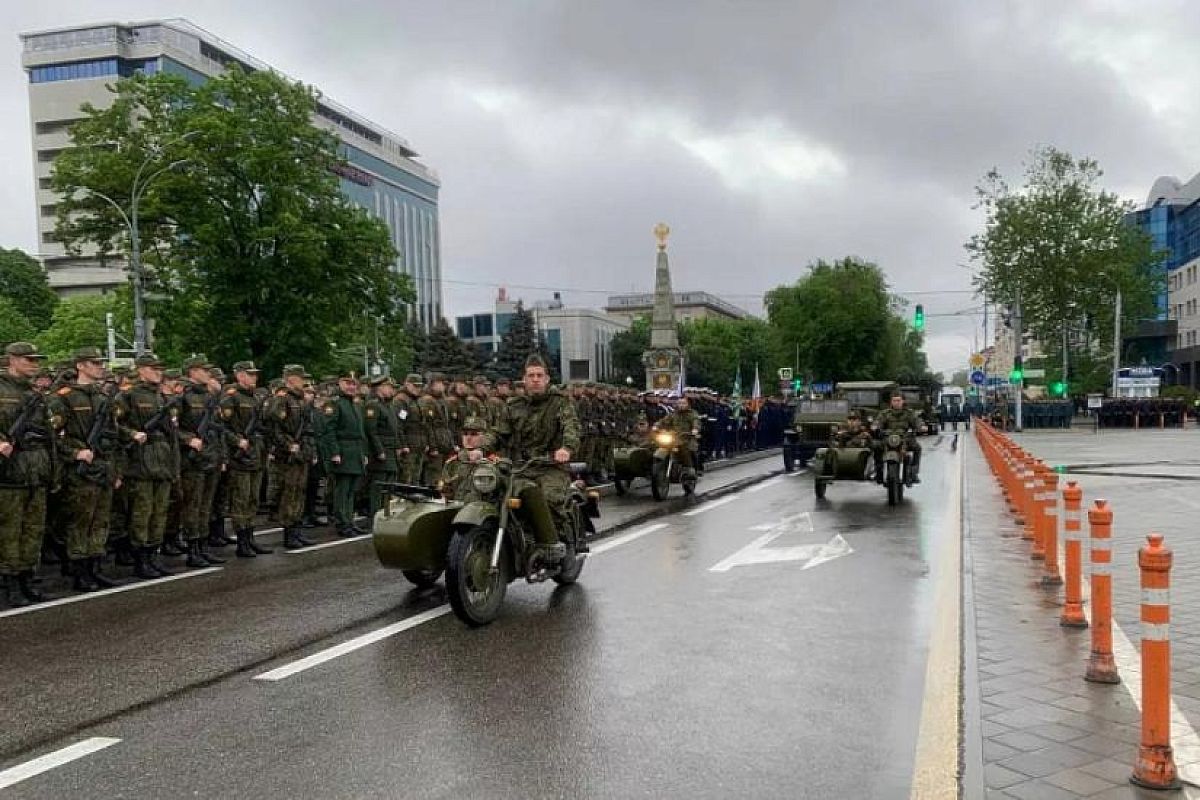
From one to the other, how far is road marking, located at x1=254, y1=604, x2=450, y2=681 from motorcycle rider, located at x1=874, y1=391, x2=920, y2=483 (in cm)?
928

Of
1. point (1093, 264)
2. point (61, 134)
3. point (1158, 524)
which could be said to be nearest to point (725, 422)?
point (1158, 524)

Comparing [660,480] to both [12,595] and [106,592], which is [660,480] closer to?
[106,592]

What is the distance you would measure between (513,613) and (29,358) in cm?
497

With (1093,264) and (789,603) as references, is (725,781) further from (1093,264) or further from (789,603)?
(1093,264)

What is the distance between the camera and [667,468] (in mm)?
16172

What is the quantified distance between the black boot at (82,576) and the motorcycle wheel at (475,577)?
4.08 meters

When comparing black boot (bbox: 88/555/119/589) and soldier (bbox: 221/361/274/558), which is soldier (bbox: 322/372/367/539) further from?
black boot (bbox: 88/555/119/589)

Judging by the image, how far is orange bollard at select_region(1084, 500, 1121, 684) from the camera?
5.45m

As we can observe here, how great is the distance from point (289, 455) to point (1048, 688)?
28.0ft

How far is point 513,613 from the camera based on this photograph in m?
7.57

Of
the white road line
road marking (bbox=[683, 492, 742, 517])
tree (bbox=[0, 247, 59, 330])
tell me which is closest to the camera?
the white road line

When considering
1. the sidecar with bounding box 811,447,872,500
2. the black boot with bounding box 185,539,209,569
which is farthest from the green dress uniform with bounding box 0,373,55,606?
the sidecar with bounding box 811,447,872,500

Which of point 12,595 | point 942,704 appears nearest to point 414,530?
point 942,704

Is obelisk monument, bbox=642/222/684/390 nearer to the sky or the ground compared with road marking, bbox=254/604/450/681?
nearer to the sky
